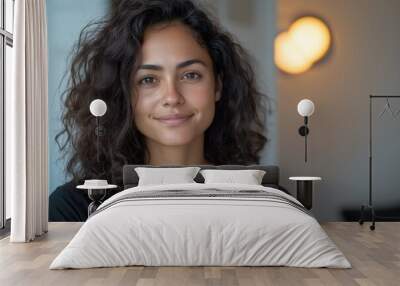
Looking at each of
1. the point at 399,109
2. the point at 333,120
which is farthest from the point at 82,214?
the point at 399,109

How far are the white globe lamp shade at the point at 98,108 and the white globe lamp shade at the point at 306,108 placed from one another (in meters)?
2.19

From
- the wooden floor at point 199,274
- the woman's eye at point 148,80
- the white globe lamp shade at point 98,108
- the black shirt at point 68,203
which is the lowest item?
the wooden floor at point 199,274

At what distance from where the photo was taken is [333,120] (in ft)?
23.5

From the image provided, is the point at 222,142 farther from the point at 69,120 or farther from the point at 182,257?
the point at 182,257

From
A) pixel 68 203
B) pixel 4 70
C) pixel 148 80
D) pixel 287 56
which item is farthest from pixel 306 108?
pixel 4 70

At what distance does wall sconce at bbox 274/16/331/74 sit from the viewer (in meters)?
7.19

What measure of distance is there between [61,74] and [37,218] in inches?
74.6

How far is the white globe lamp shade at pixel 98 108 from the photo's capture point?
6762mm

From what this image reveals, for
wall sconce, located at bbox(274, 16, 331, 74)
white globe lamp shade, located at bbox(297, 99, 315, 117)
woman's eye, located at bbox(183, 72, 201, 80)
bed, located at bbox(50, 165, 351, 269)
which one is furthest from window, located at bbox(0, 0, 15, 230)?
white globe lamp shade, located at bbox(297, 99, 315, 117)

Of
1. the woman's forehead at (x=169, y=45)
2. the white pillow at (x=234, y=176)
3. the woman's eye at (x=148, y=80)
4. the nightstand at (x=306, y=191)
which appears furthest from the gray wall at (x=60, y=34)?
the nightstand at (x=306, y=191)

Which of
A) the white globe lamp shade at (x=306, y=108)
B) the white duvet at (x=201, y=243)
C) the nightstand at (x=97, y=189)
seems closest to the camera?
the white duvet at (x=201, y=243)

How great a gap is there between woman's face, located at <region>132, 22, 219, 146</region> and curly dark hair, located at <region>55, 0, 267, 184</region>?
3.7 inches

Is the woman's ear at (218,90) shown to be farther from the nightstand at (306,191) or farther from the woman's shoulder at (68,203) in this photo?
the woman's shoulder at (68,203)

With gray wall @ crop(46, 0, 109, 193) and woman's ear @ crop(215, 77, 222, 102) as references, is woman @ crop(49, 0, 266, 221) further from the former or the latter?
gray wall @ crop(46, 0, 109, 193)
